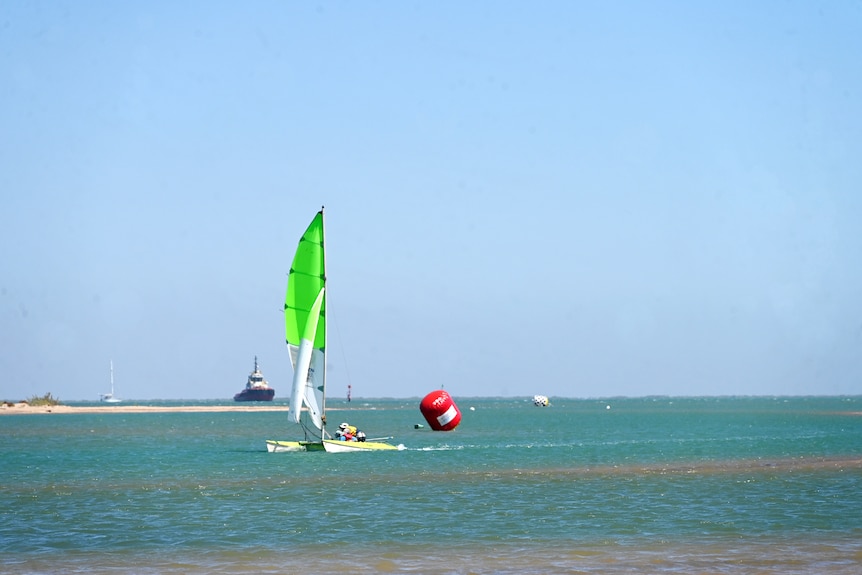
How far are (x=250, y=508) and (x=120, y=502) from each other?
553 centimetres

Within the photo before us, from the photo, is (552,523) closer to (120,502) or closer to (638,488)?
(638,488)

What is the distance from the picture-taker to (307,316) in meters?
60.7

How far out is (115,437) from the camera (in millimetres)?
99938

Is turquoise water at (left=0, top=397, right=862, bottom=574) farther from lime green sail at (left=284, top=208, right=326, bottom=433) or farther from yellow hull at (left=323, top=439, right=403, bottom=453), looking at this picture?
lime green sail at (left=284, top=208, right=326, bottom=433)

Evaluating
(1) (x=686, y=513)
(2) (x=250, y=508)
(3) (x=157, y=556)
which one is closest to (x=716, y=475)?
(1) (x=686, y=513)

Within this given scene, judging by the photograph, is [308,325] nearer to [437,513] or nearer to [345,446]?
[345,446]

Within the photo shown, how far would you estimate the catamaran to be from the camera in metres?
60.6

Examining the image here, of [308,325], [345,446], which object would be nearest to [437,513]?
[308,325]

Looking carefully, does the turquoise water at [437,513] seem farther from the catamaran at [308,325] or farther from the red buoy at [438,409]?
the red buoy at [438,409]

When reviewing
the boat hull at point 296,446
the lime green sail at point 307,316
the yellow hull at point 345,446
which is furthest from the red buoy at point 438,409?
the lime green sail at point 307,316

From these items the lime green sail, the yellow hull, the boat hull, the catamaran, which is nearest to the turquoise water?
the yellow hull

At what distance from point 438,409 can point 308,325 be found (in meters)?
Result: 29.3

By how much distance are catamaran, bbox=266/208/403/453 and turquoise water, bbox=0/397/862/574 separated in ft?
11.3

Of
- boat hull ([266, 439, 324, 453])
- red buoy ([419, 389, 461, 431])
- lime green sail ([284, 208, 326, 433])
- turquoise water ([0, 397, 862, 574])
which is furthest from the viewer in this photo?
red buoy ([419, 389, 461, 431])
